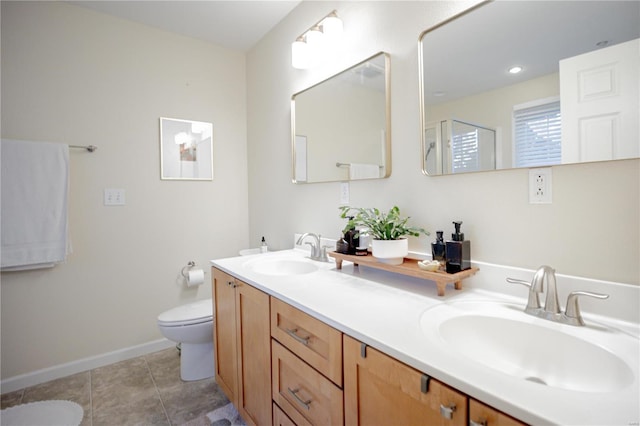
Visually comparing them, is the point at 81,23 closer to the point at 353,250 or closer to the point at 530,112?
the point at 353,250

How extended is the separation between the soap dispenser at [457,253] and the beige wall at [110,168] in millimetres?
2020

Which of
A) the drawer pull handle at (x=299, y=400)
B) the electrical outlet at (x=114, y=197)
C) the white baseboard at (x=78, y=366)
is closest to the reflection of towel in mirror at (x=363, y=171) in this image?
the drawer pull handle at (x=299, y=400)

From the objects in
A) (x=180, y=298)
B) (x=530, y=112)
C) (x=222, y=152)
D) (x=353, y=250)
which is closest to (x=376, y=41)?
(x=530, y=112)

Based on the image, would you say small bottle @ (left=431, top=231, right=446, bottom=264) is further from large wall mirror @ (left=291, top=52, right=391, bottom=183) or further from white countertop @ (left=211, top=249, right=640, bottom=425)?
large wall mirror @ (left=291, top=52, right=391, bottom=183)

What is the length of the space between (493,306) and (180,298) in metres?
2.27

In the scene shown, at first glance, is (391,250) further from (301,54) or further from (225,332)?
(301,54)

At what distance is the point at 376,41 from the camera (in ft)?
4.97

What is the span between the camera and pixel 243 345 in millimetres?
1421

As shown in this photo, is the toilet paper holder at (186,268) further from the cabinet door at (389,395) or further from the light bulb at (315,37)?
the cabinet door at (389,395)

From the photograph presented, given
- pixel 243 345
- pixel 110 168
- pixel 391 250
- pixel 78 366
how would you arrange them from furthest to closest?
pixel 110 168
pixel 78 366
pixel 243 345
pixel 391 250

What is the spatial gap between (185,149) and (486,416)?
2.50 metres

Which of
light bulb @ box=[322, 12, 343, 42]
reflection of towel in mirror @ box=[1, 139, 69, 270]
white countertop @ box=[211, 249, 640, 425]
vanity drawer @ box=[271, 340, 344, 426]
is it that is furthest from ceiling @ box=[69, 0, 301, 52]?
vanity drawer @ box=[271, 340, 344, 426]

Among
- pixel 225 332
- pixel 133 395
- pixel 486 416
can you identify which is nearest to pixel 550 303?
pixel 486 416

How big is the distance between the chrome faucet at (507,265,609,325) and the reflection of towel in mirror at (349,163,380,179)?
0.81 metres
